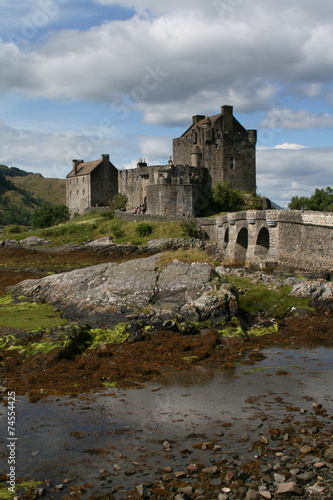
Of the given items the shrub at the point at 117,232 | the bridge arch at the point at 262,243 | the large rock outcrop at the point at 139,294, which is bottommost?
the large rock outcrop at the point at 139,294

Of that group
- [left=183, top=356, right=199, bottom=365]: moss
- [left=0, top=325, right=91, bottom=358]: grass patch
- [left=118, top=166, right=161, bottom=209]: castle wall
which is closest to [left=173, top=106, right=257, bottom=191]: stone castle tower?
[left=118, top=166, right=161, bottom=209]: castle wall

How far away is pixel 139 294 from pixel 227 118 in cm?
4298

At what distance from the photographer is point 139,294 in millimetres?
18641

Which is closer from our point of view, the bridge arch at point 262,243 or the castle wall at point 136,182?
the bridge arch at point 262,243

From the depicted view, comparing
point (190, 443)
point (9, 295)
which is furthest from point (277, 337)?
point (9, 295)

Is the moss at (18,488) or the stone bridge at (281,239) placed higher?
the stone bridge at (281,239)

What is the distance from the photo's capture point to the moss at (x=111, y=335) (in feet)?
51.0

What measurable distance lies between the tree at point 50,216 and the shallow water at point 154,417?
52.6 meters

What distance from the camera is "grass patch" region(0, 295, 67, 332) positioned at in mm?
16327

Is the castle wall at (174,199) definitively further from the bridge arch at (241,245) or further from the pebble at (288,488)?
the pebble at (288,488)

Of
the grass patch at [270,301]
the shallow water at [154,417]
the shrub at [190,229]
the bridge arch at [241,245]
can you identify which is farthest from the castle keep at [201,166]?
the shallow water at [154,417]

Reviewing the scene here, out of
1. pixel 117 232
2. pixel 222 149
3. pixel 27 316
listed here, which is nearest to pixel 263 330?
pixel 27 316

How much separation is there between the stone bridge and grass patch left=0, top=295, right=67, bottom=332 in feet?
56.6

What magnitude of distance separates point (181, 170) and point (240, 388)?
41910 mm
